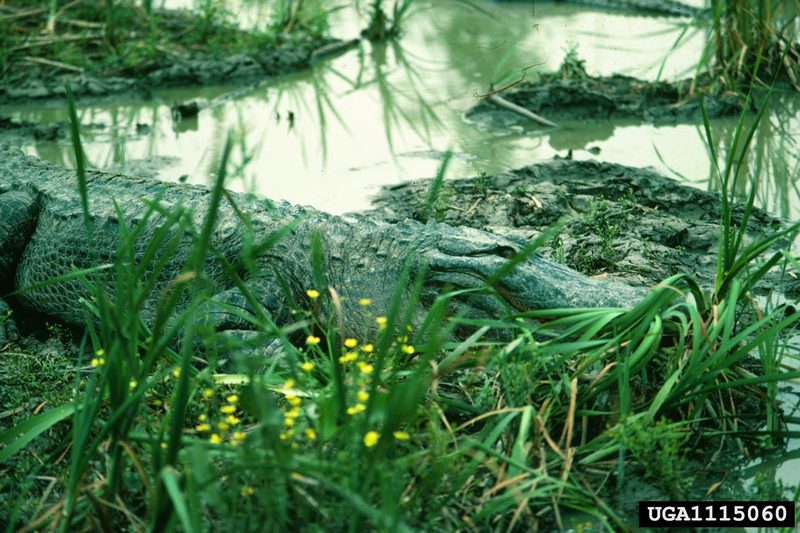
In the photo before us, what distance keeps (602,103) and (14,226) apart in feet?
15.0

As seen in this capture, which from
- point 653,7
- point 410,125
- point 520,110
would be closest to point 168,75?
point 410,125

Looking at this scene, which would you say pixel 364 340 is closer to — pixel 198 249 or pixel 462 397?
pixel 462 397

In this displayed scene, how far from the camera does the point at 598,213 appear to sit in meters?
5.03

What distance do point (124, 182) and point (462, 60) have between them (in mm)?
4859

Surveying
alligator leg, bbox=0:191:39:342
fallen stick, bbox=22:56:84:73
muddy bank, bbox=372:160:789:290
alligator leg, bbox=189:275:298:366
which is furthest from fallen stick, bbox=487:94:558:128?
fallen stick, bbox=22:56:84:73

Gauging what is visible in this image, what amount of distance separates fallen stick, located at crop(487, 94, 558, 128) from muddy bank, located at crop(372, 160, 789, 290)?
91cm

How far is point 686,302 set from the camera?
3.23 meters

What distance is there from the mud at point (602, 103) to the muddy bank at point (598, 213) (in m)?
1.22

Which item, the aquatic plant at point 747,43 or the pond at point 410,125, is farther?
the aquatic plant at point 747,43

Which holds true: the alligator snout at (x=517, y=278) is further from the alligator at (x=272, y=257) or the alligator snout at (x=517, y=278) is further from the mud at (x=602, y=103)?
the mud at (x=602, y=103)

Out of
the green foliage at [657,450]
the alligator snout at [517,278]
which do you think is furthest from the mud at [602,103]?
the green foliage at [657,450]

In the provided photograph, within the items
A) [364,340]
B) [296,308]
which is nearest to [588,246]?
[364,340]

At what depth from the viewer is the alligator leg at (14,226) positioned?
14.6ft

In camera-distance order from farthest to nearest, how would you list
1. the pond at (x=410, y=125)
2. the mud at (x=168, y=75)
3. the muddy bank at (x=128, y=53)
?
the muddy bank at (x=128, y=53) → the mud at (x=168, y=75) → the pond at (x=410, y=125)
